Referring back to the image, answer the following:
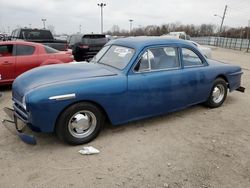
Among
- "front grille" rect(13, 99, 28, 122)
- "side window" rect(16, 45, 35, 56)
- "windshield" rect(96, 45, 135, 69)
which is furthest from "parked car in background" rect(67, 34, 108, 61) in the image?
"front grille" rect(13, 99, 28, 122)

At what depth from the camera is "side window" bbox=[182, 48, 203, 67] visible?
5250mm

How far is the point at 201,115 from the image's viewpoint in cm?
561

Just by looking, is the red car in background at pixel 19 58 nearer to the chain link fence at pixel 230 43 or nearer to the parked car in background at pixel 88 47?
the parked car in background at pixel 88 47

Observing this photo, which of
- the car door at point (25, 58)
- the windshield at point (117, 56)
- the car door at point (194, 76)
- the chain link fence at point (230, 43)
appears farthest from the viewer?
the chain link fence at point (230, 43)

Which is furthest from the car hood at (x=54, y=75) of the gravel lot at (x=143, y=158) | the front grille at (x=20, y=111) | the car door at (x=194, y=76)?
the car door at (x=194, y=76)

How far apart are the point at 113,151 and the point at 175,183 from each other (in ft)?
3.70

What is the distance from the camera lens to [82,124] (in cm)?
412

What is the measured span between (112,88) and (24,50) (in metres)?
4.51

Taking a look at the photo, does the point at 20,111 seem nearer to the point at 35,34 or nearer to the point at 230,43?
the point at 35,34

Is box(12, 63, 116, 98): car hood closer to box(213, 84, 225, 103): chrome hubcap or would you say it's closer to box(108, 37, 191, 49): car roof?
box(108, 37, 191, 49): car roof

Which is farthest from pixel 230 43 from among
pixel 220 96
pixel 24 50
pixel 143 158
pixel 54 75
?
pixel 143 158

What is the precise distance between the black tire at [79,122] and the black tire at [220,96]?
2832mm

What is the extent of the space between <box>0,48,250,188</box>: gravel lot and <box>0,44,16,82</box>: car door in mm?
2845

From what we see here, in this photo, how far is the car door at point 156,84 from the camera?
4504 millimetres
